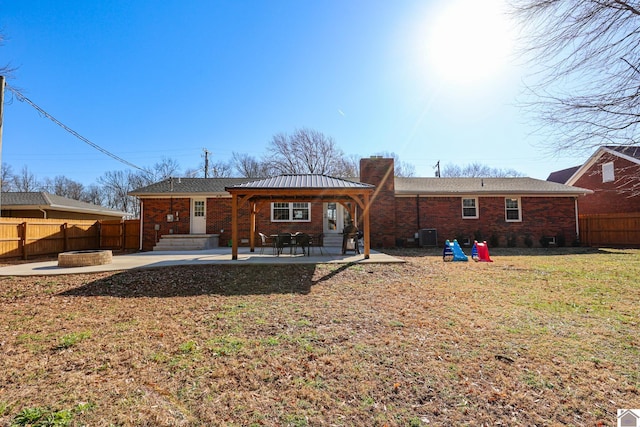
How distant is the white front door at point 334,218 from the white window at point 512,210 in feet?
28.6

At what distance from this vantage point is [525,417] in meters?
2.25

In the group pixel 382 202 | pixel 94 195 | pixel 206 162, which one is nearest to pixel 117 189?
pixel 94 195

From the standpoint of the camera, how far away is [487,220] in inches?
607

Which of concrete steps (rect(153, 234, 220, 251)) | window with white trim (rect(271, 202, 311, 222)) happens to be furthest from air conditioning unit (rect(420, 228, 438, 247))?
concrete steps (rect(153, 234, 220, 251))

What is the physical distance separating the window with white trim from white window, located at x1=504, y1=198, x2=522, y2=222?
10.4 meters

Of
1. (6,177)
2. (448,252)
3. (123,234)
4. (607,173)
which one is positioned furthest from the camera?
(6,177)

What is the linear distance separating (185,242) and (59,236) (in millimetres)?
5021

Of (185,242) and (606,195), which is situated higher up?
(606,195)

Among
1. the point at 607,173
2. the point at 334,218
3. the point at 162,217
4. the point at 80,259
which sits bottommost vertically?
the point at 80,259

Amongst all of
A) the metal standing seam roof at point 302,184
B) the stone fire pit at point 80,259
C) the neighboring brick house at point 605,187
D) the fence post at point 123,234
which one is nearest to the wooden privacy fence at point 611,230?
the neighboring brick house at point 605,187

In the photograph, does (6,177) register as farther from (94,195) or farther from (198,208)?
(198,208)

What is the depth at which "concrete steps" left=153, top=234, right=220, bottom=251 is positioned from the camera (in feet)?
43.8

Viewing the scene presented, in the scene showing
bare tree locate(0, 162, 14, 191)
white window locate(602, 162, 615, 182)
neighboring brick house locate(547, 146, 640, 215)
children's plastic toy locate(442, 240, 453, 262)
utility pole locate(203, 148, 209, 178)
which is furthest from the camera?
bare tree locate(0, 162, 14, 191)

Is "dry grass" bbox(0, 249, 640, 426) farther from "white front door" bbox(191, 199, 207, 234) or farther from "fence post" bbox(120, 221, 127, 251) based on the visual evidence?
"fence post" bbox(120, 221, 127, 251)
